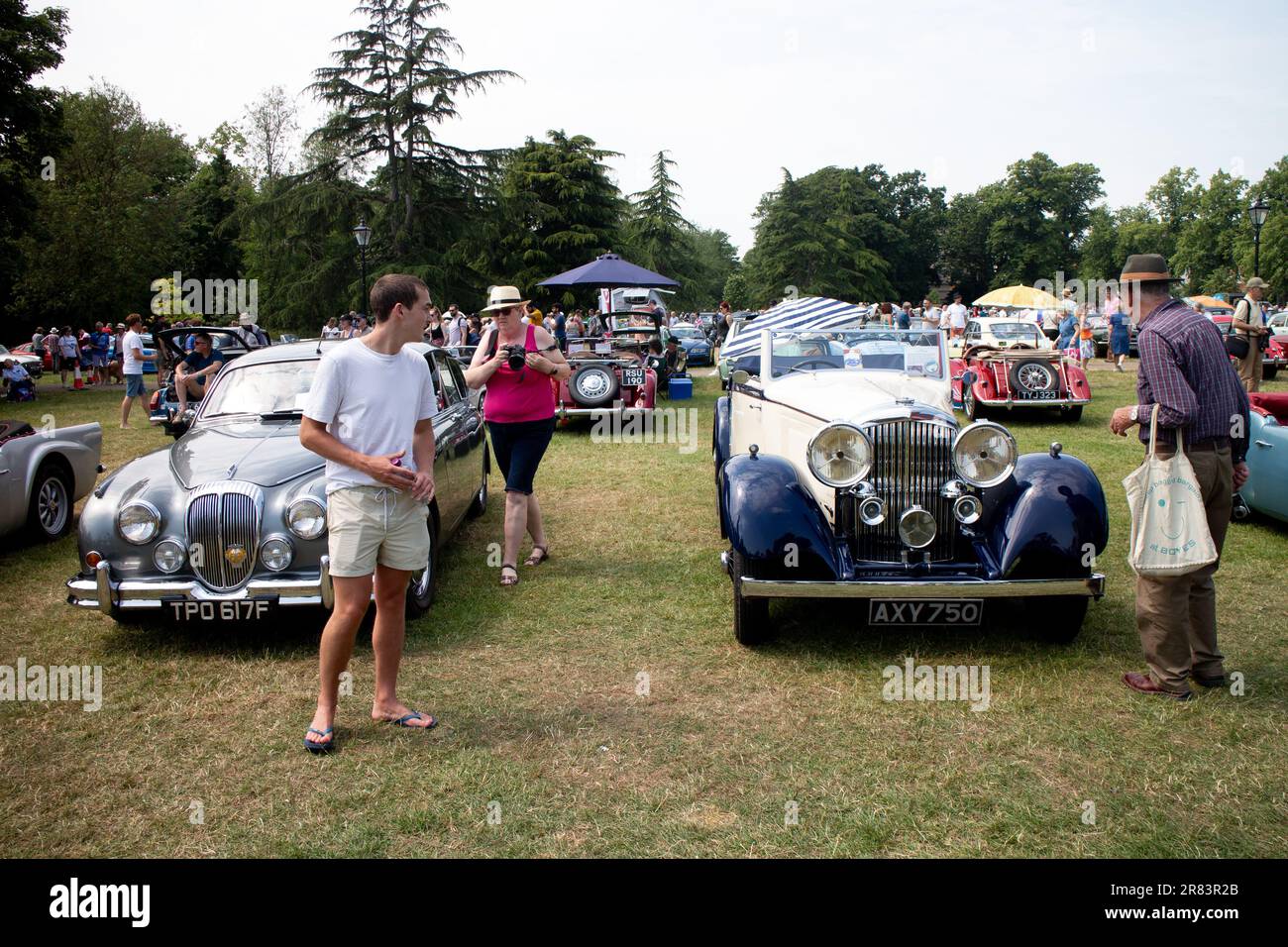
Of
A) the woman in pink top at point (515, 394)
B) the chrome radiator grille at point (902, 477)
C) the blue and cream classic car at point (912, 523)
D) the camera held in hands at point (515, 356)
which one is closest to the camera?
the blue and cream classic car at point (912, 523)

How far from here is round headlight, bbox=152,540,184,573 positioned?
507 centimetres

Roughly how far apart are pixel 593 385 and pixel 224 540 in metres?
9.77

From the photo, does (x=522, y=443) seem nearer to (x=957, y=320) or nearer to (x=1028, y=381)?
(x=1028, y=381)

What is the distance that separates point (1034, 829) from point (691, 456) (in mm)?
8845

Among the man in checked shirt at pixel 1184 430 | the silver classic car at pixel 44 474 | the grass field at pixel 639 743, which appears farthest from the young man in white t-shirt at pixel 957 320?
the silver classic car at pixel 44 474

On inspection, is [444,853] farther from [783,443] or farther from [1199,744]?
[783,443]

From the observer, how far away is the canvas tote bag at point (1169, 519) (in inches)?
168

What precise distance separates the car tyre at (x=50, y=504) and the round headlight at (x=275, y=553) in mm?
3841

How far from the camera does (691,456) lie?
12.1 meters

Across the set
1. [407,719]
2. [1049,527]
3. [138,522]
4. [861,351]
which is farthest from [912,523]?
[138,522]

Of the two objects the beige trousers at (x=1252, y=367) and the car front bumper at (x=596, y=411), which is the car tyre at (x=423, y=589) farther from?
the beige trousers at (x=1252, y=367)

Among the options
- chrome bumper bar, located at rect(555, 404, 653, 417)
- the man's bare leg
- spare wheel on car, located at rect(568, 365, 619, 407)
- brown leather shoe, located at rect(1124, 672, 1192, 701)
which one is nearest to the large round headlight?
brown leather shoe, located at rect(1124, 672, 1192, 701)

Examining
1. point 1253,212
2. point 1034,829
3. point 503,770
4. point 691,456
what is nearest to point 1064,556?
point 1034,829

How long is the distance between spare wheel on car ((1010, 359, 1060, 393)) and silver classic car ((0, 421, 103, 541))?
1270cm
